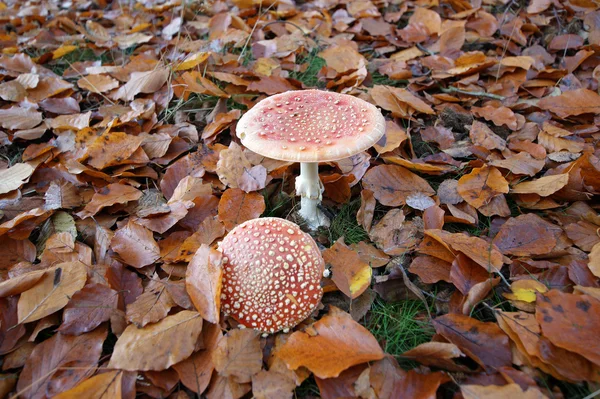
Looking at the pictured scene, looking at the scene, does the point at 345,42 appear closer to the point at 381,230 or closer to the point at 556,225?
the point at 381,230

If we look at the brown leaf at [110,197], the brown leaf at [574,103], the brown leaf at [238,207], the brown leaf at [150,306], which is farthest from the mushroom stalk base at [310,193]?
the brown leaf at [574,103]

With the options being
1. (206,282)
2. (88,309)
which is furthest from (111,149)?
(206,282)

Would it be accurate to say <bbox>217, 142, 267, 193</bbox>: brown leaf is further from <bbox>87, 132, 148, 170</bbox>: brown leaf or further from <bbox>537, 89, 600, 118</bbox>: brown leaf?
<bbox>537, 89, 600, 118</bbox>: brown leaf

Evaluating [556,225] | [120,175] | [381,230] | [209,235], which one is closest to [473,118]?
[556,225]

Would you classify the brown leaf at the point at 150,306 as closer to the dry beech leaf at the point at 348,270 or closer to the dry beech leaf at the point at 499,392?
the dry beech leaf at the point at 348,270

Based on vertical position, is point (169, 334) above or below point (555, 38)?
below

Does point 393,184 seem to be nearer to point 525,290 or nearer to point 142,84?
point 525,290

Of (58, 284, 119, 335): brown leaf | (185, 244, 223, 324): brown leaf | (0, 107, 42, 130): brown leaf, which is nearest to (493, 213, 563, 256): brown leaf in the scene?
(185, 244, 223, 324): brown leaf

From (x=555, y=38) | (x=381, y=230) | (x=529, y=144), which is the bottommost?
(x=381, y=230)
